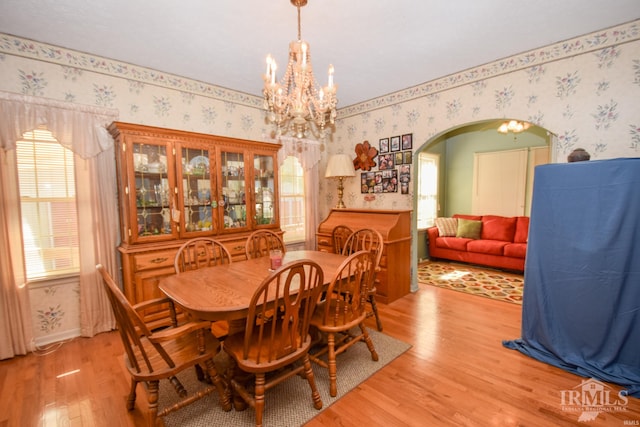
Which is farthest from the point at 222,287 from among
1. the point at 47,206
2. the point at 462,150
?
the point at 462,150

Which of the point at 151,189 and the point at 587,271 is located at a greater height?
the point at 151,189

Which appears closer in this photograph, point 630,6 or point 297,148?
point 630,6

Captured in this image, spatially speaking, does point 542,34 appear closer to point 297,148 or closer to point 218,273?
point 297,148

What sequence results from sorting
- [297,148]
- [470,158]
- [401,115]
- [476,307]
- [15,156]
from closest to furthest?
[15,156] → [476,307] → [401,115] → [297,148] → [470,158]

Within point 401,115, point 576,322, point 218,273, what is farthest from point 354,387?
point 401,115

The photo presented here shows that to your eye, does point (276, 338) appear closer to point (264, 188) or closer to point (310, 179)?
point (264, 188)

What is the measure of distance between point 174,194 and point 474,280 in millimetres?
4054

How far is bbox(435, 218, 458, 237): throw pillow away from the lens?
16.8ft

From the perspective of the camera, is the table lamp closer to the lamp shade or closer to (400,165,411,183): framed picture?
the lamp shade

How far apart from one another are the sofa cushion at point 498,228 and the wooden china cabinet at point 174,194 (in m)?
3.90

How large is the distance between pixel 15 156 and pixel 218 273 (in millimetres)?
1936

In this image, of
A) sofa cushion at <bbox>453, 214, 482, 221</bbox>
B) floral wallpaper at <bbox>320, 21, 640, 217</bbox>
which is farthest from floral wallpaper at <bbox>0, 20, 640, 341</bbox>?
sofa cushion at <bbox>453, 214, 482, 221</bbox>

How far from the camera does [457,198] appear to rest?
5.70 metres

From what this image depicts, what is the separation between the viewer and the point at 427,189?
17.8 ft
